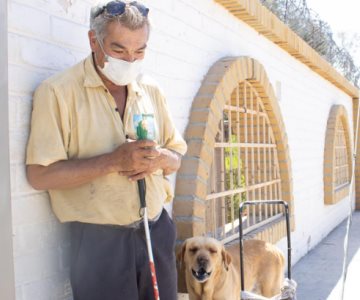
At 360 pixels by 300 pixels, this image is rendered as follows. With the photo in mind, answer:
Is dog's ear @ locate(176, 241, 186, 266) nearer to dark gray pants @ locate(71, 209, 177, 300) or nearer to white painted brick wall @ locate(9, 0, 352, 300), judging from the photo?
white painted brick wall @ locate(9, 0, 352, 300)

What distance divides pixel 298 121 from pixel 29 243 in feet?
18.1

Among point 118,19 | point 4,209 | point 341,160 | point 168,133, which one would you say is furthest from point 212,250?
point 341,160

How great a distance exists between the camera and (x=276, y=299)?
3.22 m

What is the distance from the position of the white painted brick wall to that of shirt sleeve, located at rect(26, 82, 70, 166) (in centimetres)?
7

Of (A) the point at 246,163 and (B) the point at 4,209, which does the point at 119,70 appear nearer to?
(B) the point at 4,209

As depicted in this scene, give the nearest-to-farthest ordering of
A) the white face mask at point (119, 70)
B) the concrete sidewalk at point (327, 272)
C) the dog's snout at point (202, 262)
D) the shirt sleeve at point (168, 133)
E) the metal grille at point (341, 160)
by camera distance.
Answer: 1. the white face mask at point (119, 70)
2. the shirt sleeve at point (168, 133)
3. the dog's snout at point (202, 262)
4. the concrete sidewalk at point (327, 272)
5. the metal grille at point (341, 160)

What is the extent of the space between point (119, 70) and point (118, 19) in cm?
20

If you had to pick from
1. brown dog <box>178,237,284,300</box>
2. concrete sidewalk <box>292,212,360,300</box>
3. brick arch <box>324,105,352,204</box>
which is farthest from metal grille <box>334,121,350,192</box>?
brown dog <box>178,237,284,300</box>

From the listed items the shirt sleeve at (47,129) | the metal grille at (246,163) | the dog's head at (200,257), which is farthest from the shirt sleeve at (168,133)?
the metal grille at (246,163)

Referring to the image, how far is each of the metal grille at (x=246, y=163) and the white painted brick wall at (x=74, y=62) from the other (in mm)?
487

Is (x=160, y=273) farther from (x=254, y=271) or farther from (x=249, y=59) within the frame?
(x=249, y=59)

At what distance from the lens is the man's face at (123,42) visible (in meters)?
2.12

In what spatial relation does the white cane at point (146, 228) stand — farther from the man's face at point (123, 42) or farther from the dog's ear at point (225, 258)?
the dog's ear at point (225, 258)

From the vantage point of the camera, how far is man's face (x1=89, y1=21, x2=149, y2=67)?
212 centimetres
